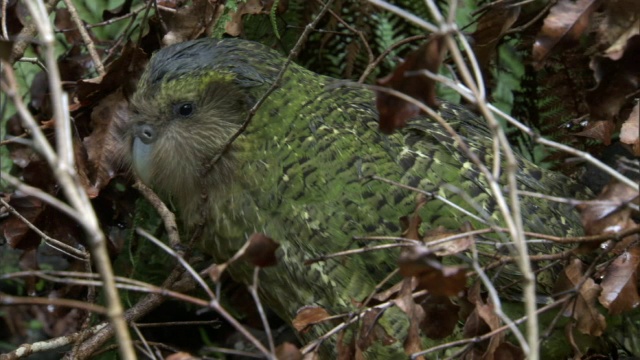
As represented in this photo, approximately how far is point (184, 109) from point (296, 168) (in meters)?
0.46

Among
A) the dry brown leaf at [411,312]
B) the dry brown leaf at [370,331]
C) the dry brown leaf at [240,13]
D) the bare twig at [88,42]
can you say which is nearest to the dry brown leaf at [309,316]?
the dry brown leaf at [370,331]

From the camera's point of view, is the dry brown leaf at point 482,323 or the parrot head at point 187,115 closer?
the dry brown leaf at point 482,323

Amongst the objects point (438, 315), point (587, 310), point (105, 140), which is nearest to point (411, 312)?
point (438, 315)

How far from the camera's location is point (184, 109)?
9.84ft

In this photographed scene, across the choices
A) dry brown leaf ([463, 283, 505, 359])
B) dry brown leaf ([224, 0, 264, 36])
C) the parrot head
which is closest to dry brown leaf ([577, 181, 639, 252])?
dry brown leaf ([463, 283, 505, 359])

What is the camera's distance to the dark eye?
9.79 feet

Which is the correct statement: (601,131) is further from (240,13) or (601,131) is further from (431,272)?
(240,13)

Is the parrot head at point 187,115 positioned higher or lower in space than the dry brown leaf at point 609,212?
lower

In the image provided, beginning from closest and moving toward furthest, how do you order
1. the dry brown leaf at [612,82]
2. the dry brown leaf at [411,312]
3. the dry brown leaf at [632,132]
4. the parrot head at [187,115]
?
the dry brown leaf at [411,312], the dry brown leaf at [632,132], the dry brown leaf at [612,82], the parrot head at [187,115]

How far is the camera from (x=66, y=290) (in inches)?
136

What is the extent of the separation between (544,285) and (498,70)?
1.42 m

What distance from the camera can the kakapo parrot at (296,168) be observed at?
2.68 m

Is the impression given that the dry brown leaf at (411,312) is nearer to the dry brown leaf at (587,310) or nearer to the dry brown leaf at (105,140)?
the dry brown leaf at (587,310)

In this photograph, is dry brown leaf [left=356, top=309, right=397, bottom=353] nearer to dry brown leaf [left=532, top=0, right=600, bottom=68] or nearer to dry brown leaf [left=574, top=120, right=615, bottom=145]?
dry brown leaf [left=532, top=0, right=600, bottom=68]
